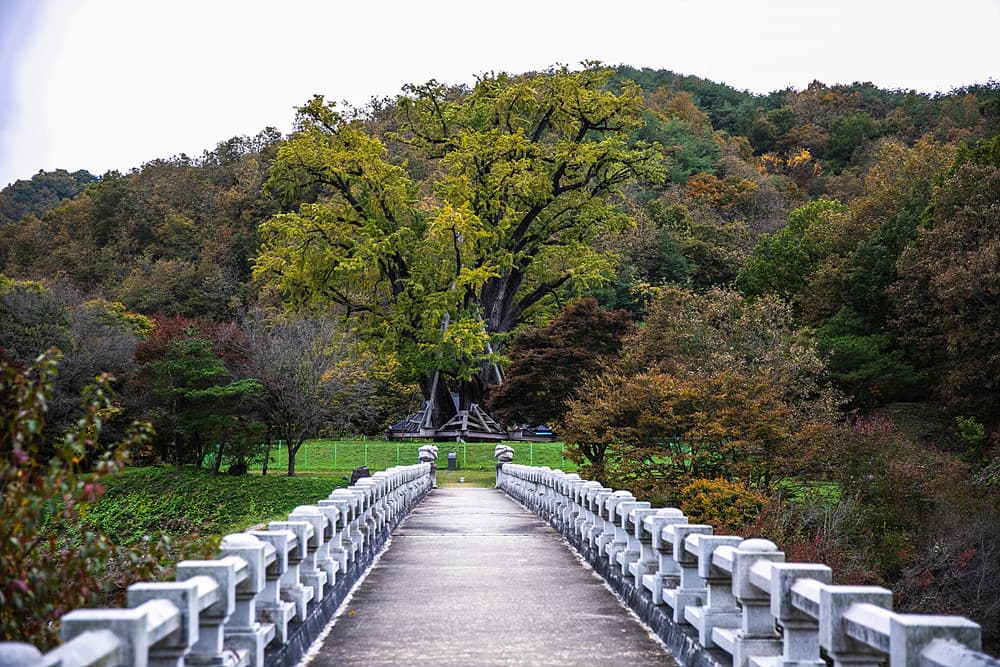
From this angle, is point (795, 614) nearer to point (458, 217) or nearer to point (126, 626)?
point (126, 626)

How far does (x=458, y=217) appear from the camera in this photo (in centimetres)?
4681

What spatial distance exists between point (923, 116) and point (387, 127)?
44.8 meters

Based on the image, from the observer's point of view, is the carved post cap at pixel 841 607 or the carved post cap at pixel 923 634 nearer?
the carved post cap at pixel 923 634

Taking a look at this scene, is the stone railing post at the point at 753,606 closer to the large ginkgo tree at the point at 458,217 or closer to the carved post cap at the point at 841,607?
the carved post cap at the point at 841,607

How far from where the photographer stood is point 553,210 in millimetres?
53062

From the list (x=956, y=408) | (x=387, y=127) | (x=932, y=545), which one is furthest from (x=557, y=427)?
(x=387, y=127)

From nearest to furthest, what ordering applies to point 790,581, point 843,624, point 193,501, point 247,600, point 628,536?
point 843,624
point 790,581
point 247,600
point 628,536
point 193,501

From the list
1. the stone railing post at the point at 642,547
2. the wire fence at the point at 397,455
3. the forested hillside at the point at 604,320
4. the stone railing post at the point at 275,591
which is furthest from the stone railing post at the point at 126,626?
the wire fence at the point at 397,455

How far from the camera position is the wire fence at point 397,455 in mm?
45738

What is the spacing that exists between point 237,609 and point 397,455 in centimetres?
4000

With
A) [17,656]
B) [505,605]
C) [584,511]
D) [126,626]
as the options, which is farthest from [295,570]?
[584,511]

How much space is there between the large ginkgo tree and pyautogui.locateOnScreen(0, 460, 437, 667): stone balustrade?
3642 centimetres

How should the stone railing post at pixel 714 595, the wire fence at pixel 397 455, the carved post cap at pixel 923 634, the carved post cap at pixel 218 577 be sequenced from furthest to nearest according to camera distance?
1. the wire fence at pixel 397 455
2. the stone railing post at pixel 714 595
3. the carved post cap at pixel 218 577
4. the carved post cap at pixel 923 634

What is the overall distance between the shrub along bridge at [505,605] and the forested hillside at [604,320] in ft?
23.1
